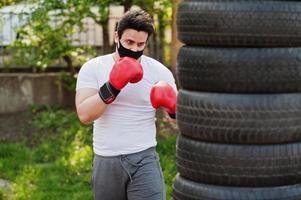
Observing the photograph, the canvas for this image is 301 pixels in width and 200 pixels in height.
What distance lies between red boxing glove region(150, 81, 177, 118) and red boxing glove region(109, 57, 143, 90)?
0.47 feet

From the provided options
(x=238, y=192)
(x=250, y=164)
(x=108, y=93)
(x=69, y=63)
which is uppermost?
(x=108, y=93)

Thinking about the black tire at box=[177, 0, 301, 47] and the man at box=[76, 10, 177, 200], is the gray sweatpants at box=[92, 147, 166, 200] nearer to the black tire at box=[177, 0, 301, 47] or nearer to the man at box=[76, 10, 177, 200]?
the man at box=[76, 10, 177, 200]

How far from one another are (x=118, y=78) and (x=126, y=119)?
31 cm

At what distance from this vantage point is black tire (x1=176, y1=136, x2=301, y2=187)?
4.12m

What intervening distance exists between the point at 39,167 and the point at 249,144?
4.52m

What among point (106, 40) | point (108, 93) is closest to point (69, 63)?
point (106, 40)

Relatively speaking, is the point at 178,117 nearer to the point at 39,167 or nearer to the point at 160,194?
the point at 160,194

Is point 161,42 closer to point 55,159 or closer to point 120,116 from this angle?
point 55,159

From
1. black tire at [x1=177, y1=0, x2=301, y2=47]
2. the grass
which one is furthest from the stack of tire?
the grass

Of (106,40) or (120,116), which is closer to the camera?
(120,116)

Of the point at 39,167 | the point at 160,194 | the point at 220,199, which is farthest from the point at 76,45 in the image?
the point at 220,199

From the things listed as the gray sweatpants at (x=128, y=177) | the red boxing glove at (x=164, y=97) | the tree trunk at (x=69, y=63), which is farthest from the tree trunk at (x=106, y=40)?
the gray sweatpants at (x=128, y=177)

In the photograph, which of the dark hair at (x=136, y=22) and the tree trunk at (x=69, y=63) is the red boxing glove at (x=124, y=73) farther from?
the tree trunk at (x=69, y=63)

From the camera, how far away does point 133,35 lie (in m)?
4.71
